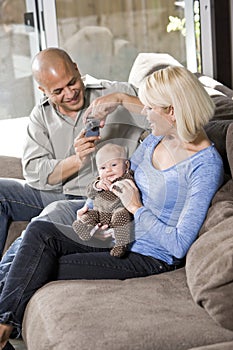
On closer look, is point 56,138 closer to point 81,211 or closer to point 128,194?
point 81,211

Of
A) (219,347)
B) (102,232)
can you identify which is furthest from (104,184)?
(219,347)

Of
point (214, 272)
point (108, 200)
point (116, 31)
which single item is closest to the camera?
point (214, 272)

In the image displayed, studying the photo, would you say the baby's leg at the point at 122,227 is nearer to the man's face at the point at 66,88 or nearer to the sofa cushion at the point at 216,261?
the sofa cushion at the point at 216,261

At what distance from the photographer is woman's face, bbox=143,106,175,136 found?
8.30 ft

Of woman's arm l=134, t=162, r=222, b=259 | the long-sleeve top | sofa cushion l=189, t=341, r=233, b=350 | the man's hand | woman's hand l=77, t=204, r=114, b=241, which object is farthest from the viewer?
the long-sleeve top

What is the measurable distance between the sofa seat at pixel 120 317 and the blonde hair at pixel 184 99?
0.47m

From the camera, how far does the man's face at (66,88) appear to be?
3.05 meters

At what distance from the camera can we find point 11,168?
3.55m

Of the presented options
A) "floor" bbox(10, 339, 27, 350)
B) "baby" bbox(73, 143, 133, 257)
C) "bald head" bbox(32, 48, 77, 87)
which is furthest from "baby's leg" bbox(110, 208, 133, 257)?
"bald head" bbox(32, 48, 77, 87)

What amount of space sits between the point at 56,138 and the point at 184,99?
0.81 meters

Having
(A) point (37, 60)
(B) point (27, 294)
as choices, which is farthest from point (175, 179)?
(A) point (37, 60)

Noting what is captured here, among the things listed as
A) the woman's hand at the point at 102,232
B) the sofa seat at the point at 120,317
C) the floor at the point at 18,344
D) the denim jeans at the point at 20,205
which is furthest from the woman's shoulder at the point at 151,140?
the floor at the point at 18,344

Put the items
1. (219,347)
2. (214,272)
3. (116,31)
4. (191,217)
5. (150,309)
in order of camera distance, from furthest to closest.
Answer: (116,31) → (191,217) → (150,309) → (214,272) → (219,347)

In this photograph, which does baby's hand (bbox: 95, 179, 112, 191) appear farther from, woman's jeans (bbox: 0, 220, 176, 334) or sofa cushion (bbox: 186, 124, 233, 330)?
sofa cushion (bbox: 186, 124, 233, 330)
